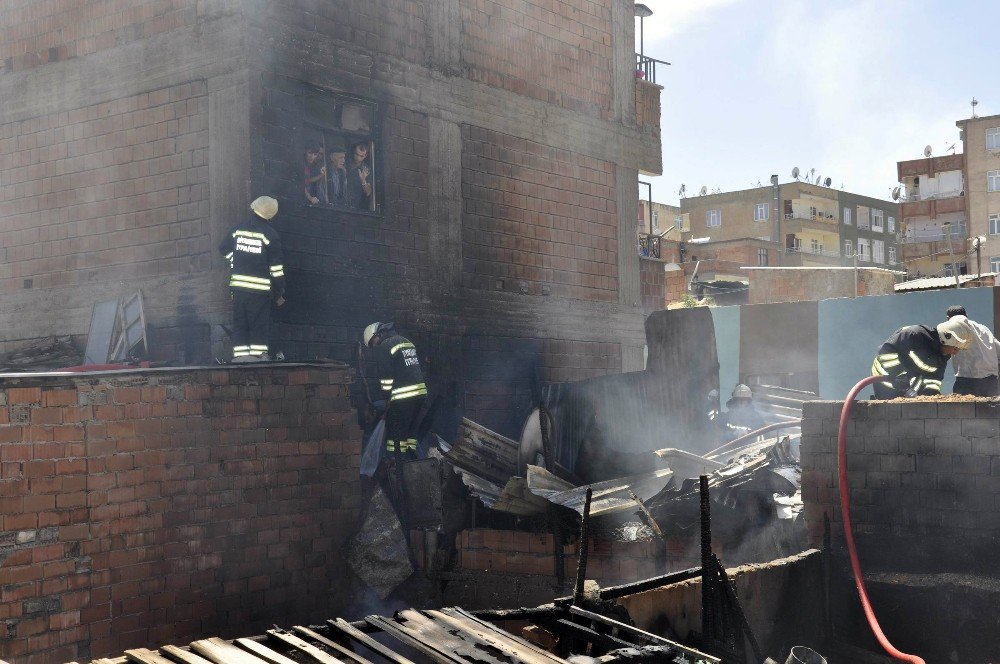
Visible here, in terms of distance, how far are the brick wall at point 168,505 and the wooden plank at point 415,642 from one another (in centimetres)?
311

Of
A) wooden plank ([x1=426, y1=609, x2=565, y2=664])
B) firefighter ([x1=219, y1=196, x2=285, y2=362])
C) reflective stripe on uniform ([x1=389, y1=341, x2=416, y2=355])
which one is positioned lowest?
wooden plank ([x1=426, y1=609, x2=565, y2=664])

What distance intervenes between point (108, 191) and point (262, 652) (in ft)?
23.6

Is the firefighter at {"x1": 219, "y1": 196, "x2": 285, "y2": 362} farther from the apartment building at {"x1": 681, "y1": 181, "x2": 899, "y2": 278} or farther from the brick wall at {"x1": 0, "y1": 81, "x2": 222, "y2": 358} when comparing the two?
the apartment building at {"x1": 681, "y1": 181, "x2": 899, "y2": 278}

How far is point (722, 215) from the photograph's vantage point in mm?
65438

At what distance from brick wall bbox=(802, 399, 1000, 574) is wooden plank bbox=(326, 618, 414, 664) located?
3734 millimetres

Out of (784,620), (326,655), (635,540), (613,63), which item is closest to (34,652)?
(326,655)

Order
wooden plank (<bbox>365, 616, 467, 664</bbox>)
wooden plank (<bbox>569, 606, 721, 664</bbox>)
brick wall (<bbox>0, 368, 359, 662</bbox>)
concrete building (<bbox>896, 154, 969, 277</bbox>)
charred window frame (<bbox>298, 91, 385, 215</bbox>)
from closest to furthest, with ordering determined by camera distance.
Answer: wooden plank (<bbox>365, 616, 467, 664</bbox>) → wooden plank (<bbox>569, 606, 721, 664</bbox>) → brick wall (<bbox>0, 368, 359, 662</bbox>) → charred window frame (<bbox>298, 91, 385, 215</bbox>) → concrete building (<bbox>896, 154, 969, 277</bbox>)

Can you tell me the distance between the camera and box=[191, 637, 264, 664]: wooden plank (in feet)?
9.82

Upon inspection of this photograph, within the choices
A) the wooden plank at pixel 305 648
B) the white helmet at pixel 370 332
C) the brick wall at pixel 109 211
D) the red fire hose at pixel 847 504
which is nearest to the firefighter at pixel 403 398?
the white helmet at pixel 370 332

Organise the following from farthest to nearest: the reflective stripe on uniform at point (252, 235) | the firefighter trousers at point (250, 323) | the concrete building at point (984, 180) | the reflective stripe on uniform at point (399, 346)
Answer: the concrete building at point (984, 180) < the reflective stripe on uniform at point (399, 346) < the firefighter trousers at point (250, 323) < the reflective stripe on uniform at point (252, 235)

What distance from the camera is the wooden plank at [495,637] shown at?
3.28 meters

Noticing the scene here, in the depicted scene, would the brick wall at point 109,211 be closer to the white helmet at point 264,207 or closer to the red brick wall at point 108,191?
the red brick wall at point 108,191

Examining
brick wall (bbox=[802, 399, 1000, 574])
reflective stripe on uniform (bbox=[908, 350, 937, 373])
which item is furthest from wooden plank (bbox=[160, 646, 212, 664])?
reflective stripe on uniform (bbox=[908, 350, 937, 373])

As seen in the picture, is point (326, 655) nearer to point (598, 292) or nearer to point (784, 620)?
point (784, 620)
